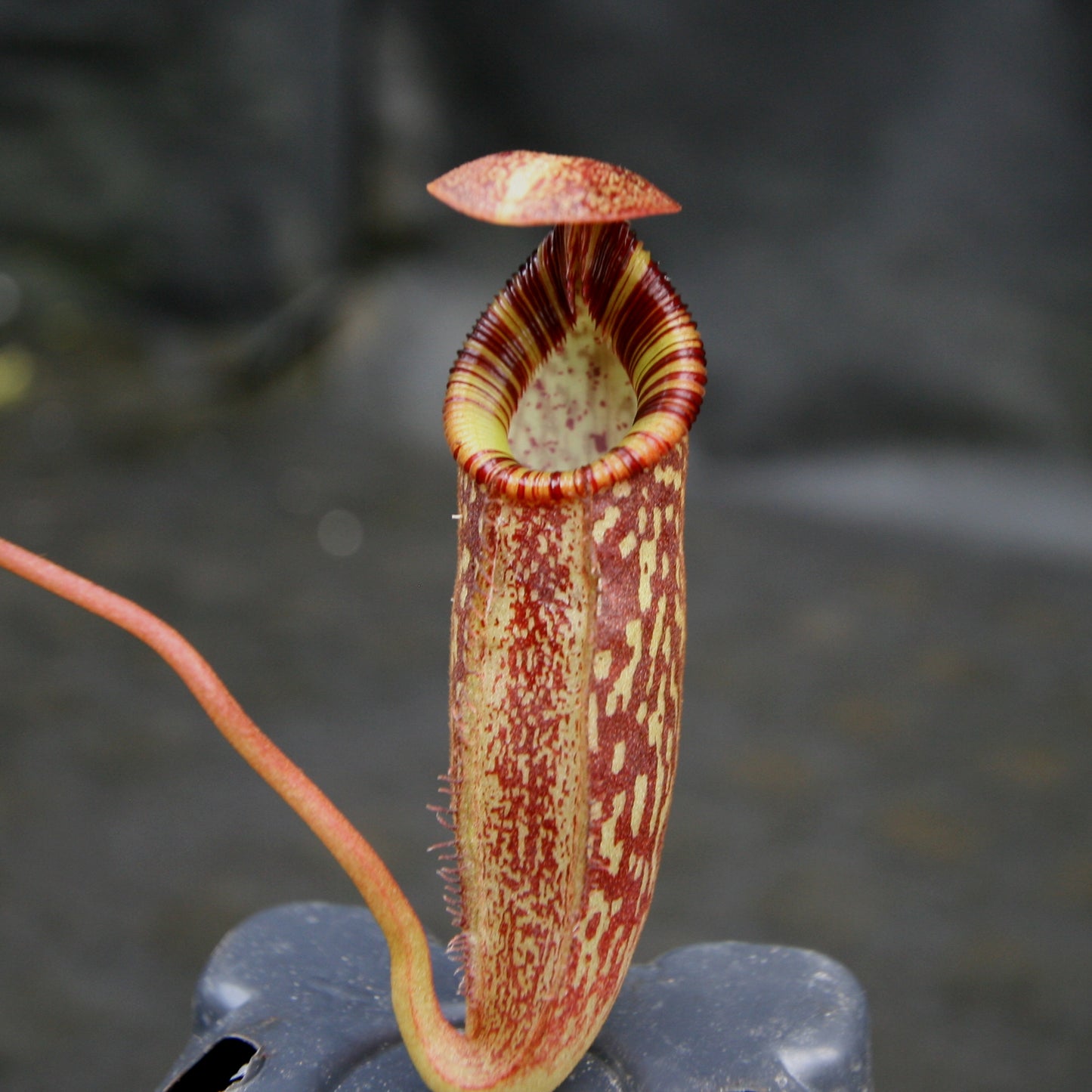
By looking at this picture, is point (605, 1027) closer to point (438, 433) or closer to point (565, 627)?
point (565, 627)

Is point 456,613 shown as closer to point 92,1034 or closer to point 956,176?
point 92,1034

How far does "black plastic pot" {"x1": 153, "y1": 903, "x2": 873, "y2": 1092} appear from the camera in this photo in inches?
35.4

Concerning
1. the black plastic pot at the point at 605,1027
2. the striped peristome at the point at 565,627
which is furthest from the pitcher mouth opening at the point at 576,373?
the black plastic pot at the point at 605,1027

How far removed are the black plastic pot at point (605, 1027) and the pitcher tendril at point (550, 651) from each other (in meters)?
0.08

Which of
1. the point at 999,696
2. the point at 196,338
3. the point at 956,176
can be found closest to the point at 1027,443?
the point at 956,176

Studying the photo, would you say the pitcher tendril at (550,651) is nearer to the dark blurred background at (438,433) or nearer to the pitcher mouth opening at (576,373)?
the pitcher mouth opening at (576,373)

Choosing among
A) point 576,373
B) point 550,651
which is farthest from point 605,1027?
point 576,373

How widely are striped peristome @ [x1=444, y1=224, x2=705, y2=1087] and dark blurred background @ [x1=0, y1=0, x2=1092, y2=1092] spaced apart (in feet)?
2.69

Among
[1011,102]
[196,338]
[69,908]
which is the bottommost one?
[69,908]

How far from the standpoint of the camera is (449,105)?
293 cm

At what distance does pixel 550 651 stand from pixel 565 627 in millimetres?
18

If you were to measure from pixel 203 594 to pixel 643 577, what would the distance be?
1.71 meters

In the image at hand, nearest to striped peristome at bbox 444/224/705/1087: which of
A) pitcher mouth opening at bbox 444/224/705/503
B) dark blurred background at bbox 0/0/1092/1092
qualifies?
pitcher mouth opening at bbox 444/224/705/503

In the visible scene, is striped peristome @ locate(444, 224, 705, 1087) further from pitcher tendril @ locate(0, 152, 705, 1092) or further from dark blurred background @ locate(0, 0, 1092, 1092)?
dark blurred background @ locate(0, 0, 1092, 1092)
